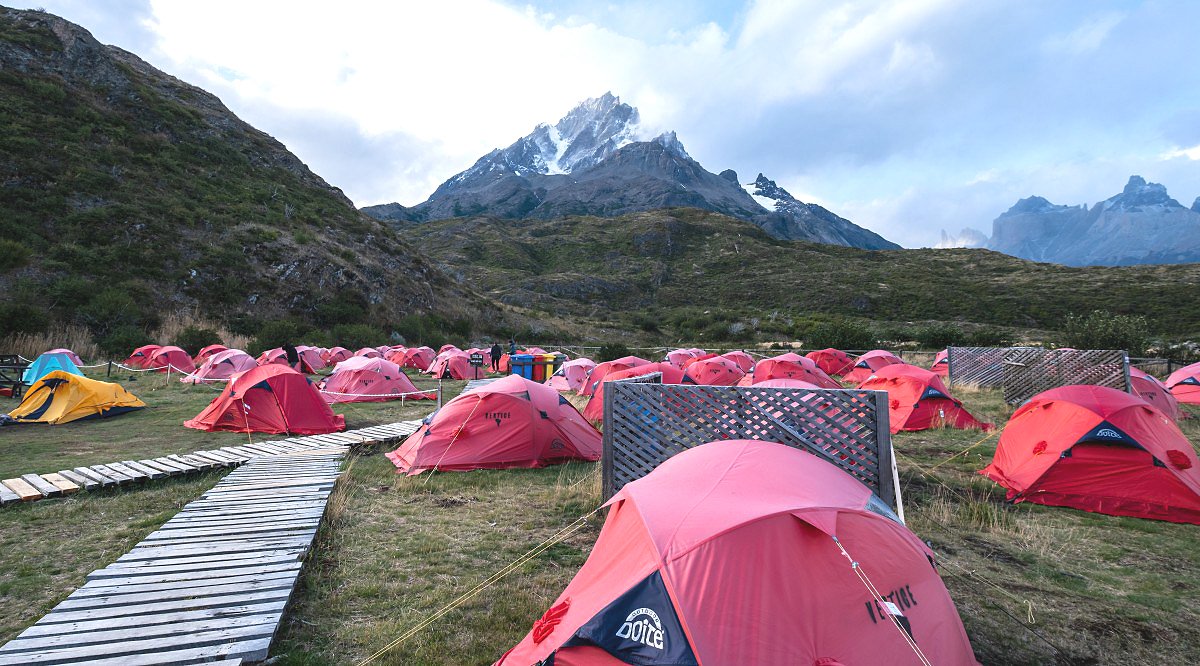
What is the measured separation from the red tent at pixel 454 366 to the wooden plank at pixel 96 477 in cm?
1547

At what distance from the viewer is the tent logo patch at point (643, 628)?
108 inches

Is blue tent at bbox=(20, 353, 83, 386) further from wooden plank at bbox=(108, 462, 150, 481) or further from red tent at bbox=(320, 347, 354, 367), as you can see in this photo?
wooden plank at bbox=(108, 462, 150, 481)

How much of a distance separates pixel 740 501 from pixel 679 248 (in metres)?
81.0

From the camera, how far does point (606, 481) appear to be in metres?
6.33

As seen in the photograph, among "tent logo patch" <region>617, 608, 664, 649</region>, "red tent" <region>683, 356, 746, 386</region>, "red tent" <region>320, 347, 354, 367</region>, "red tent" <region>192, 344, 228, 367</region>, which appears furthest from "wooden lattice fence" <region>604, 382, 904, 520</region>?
"red tent" <region>192, 344, 228, 367</region>

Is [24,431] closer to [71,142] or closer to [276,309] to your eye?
[276,309]

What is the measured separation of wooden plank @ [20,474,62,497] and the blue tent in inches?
407

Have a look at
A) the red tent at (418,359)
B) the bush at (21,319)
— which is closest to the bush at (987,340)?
the red tent at (418,359)

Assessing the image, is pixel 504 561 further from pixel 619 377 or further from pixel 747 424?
pixel 619 377

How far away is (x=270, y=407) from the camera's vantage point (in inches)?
447

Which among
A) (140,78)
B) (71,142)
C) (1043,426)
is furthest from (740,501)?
(140,78)

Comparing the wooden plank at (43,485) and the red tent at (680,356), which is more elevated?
the red tent at (680,356)

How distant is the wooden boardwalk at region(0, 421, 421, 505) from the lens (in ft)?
22.4

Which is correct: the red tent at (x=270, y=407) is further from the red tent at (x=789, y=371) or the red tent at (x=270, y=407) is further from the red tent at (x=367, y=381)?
the red tent at (x=789, y=371)
